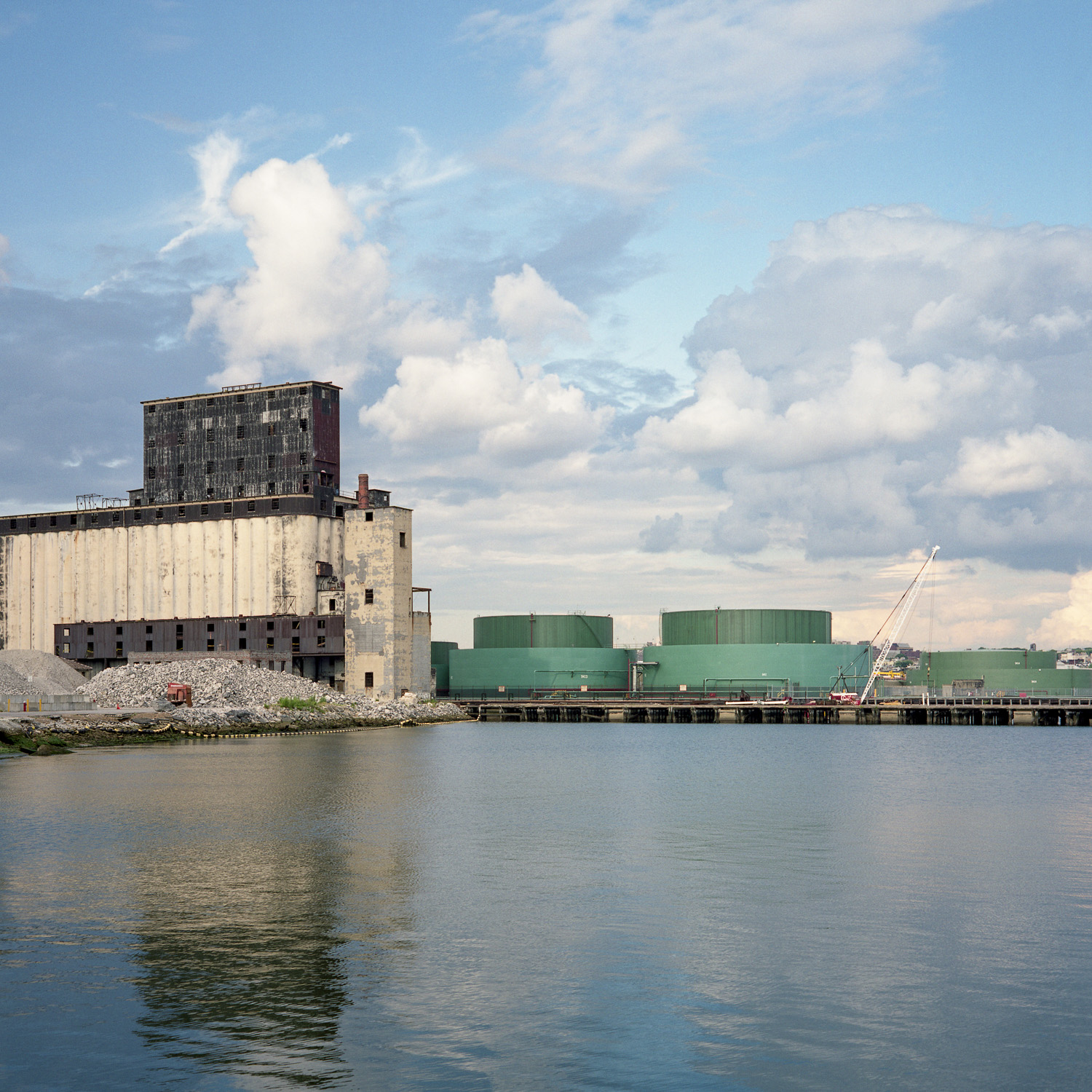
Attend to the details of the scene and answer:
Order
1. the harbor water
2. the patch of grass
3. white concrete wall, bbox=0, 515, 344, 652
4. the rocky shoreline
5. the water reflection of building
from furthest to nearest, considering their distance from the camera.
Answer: white concrete wall, bbox=0, 515, 344, 652
the patch of grass
the rocky shoreline
the water reflection of building
the harbor water

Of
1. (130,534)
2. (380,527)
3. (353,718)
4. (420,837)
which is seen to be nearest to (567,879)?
(420,837)

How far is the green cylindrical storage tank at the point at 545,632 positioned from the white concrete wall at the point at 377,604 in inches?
1422

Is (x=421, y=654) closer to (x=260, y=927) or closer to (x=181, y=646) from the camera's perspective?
(x=181, y=646)

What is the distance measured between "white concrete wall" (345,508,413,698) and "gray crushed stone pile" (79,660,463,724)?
2.56 m

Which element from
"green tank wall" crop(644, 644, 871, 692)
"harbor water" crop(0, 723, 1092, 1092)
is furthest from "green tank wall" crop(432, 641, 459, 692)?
"harbor water" crop(0, 723, 1092, 1092)

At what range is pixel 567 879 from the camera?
2555 cm

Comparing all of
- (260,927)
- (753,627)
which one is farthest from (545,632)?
(260,927)

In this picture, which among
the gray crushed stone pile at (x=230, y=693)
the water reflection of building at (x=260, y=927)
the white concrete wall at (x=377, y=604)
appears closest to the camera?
the water reflection of building at (x=260, y=927)

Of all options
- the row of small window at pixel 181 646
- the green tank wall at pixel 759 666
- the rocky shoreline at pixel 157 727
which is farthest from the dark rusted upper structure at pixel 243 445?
the green tank wall at pixel 759 666

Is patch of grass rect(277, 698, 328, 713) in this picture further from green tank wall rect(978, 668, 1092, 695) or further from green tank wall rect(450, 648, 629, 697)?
green tank wall rect(978, 668, 1092, 695)

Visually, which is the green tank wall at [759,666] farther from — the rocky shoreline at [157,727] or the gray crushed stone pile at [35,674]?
the gray crushed stone pile at [35,674]

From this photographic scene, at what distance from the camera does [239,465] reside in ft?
385

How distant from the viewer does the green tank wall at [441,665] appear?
147250 mm

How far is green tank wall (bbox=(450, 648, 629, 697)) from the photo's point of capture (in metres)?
141
